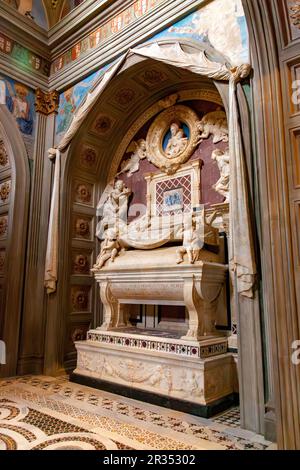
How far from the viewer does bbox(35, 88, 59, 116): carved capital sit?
530 centimetres

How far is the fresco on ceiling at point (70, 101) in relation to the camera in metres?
4.95

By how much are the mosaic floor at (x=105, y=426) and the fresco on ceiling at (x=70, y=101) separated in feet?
12.5

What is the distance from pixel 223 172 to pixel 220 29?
150 cm

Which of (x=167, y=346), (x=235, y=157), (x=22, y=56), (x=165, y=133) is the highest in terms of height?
(x=22, y=56)

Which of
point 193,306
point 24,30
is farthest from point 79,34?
point 193,306

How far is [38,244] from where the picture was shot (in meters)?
4.91

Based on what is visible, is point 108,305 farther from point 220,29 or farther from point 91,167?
point 220,29

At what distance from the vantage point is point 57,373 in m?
4.45

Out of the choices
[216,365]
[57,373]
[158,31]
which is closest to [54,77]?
[158,31]

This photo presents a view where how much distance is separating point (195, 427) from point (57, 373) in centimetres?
241

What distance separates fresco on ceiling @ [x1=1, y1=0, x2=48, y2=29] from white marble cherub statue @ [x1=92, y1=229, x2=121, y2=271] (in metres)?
3.97

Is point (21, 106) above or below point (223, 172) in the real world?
above

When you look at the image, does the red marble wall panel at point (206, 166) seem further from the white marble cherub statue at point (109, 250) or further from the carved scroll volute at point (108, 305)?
the carved scroll volute at point (108, 305)
